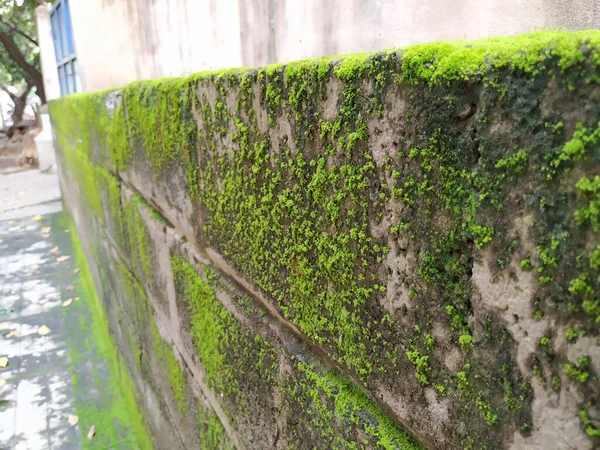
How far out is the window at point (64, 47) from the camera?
8.80 meters

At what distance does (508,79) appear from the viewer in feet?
2.09

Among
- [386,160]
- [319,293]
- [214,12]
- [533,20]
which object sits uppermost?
[214,12]

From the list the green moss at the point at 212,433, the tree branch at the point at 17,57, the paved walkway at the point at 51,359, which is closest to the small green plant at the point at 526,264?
the green moss at the point at 212,433

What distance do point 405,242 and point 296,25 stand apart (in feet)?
4.51

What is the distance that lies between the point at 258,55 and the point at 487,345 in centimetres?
189

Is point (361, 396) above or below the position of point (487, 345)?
below

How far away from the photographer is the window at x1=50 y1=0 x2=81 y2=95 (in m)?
8.80

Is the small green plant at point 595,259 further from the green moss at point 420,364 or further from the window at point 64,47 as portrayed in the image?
the window at point 64,47

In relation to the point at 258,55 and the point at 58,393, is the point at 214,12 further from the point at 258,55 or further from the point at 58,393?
the point at 58,393

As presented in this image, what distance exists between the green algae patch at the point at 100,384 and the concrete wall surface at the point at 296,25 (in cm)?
256

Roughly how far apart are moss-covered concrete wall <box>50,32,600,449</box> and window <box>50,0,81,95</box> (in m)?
8.09

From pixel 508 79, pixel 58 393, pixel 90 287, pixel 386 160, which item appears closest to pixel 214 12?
pixel 386 160

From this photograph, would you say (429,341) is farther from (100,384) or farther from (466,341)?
(100,384)

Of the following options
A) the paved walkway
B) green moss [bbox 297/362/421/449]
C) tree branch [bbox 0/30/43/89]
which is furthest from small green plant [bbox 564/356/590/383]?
tree branch [bbox 0/30/43/89]
